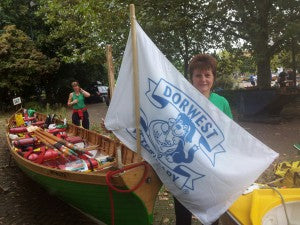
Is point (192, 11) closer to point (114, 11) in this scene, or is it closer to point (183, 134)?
point (114, 11)

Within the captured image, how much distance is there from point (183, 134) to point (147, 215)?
4.34 ft

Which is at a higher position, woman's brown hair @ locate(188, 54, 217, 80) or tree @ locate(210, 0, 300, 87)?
tree @ locate(210, 0, 300, 87)

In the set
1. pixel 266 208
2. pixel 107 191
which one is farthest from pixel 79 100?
pixel 266 208

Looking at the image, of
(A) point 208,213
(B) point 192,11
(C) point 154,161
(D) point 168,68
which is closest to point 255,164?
(A) point 208,213

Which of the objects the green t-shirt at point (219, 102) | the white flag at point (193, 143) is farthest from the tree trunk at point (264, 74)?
the white flag at point (193, 143)

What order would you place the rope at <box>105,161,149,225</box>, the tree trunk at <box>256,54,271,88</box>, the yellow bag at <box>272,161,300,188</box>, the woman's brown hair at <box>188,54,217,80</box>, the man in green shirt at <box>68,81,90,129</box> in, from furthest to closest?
the tree trunk at <box>256,54,271,88</box> → the man in green shirt at <box>68,81,90,129</box> → the yellow bag at <box>272,161,300,188</box> → the rope at <box>105,161,149,225</box> → the woman's brown hair at <box>188,54,217,80</box>

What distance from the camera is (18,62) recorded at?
20.7 meters

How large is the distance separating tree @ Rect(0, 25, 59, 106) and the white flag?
62.8 feet

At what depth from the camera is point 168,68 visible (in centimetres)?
324

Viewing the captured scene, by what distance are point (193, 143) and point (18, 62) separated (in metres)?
19.8

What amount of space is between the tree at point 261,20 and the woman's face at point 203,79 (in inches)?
345

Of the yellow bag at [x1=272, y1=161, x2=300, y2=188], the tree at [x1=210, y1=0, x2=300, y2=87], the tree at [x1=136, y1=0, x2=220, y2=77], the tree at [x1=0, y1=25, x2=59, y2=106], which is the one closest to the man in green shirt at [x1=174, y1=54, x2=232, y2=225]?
the yellow bag at [x1=272, y1=161, x2=300, y2=188]

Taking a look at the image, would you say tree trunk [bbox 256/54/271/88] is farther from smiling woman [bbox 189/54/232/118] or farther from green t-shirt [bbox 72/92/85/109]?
smiling woman [bbox 189/54/232/118]

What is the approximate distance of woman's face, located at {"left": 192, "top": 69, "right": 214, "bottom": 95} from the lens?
325 cm
